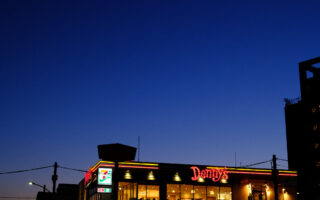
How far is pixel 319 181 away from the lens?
26.6m

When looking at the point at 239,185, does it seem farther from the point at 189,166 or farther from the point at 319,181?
the point at 319,181

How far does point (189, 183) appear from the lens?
4191cm

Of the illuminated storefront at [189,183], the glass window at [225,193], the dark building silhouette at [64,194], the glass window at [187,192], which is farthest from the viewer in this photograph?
the dark building silhouette at [64,194]

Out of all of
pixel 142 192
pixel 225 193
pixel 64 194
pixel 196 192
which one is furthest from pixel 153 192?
pixel 64 194

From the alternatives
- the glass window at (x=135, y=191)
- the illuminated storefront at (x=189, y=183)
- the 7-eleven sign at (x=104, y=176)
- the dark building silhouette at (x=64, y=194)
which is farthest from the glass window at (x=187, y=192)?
the dark building silhouette at (x=64, y=194)

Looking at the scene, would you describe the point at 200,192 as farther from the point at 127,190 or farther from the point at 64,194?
the point at 64,194

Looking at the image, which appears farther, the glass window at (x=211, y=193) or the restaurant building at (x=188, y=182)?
the glass window at (x=211, y=193)

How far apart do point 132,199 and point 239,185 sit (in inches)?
473

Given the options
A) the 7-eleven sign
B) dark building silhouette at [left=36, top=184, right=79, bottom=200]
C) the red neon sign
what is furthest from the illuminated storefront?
dark building silhouette at [left=36, top=184, right=79, bottom=200]

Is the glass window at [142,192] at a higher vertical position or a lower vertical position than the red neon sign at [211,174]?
lower

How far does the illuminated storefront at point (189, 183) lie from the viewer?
131ft

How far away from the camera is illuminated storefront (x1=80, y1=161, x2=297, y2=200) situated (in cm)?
4003

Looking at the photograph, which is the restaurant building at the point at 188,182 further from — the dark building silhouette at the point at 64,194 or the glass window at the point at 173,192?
the dark building silhouette at the point at 64,194

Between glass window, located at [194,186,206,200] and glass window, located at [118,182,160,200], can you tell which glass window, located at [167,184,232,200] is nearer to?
glass window, located at [194,186,206,200]
